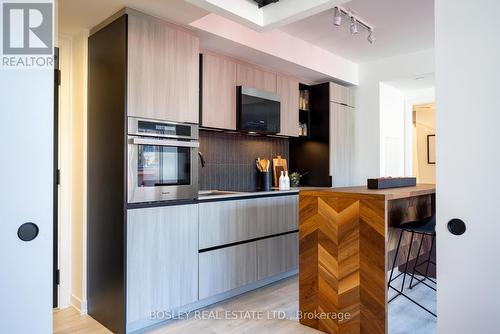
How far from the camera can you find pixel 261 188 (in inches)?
156

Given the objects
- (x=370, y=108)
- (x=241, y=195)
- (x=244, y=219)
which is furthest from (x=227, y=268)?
(x=370, y=108)


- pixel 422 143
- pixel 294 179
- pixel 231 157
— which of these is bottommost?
pixel 294 179

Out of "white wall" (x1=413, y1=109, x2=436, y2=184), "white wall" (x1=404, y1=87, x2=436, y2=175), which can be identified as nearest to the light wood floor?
"white wall" (x1=404, y1=87, x2=436, y2=175)

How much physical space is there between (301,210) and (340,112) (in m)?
2.36

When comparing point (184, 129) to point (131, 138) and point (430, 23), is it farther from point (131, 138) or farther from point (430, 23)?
point (430, 23)

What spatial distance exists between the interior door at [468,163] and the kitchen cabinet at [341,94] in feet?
10.3

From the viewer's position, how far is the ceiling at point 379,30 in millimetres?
3121

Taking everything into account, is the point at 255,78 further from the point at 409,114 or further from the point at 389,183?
the point at 409,114

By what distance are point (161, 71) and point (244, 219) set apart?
1508 mm

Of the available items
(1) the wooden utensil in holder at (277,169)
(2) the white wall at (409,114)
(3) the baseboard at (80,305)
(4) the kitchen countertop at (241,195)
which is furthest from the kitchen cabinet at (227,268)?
(2) the white wall at (409,114)

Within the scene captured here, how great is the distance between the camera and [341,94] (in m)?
4.62

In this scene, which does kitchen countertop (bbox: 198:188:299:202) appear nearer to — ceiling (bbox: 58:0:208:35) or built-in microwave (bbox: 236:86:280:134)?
built-in microwave (bbox: 236:86:280:134)

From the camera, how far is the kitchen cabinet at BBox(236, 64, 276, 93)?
353cm

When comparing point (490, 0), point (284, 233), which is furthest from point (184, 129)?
point (490, 0)
